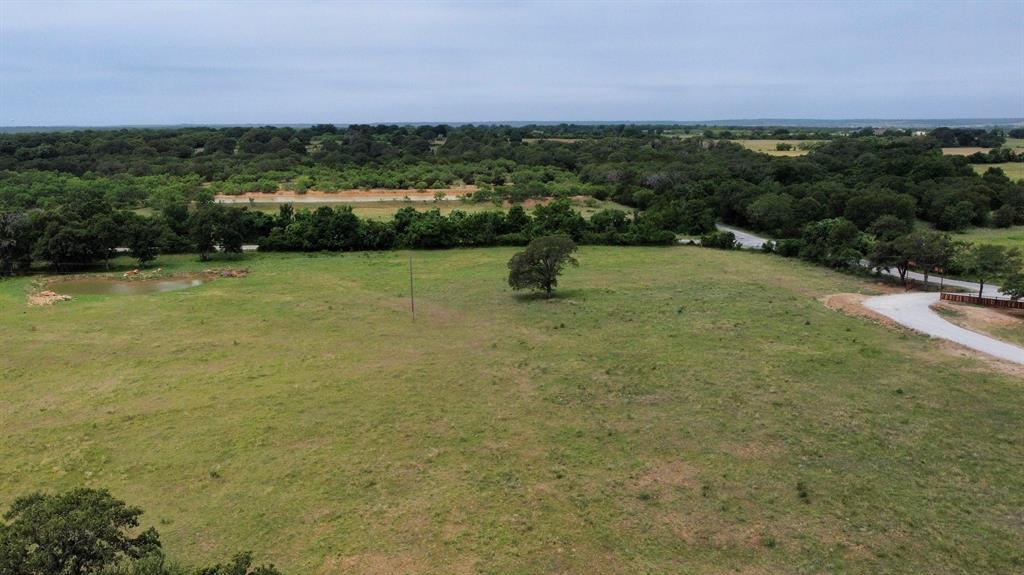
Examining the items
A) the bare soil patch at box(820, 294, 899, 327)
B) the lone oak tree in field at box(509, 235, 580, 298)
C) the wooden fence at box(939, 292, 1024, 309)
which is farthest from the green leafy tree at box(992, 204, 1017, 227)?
the lone oak tree in field at box(509, 235, 580, 298)

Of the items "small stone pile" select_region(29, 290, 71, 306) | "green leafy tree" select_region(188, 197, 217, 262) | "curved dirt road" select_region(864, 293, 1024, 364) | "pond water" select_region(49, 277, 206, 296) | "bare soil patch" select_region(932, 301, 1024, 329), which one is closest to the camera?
"curved dirt road" select_region(864, 293, 1024, 364)

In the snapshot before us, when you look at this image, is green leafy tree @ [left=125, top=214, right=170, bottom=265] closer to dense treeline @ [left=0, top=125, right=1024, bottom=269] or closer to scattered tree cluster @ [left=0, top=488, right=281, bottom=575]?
dense treeline @ [left=0, top=125, right=1024, bottom=269]

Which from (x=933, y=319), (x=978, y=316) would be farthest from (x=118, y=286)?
(x=978, y=316)

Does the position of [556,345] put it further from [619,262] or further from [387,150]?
[387,150]

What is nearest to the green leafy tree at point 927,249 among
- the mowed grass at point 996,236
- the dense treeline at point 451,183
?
the dense treeline at point 451,183

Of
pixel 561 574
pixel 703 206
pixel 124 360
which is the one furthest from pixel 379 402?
pixel 703 206

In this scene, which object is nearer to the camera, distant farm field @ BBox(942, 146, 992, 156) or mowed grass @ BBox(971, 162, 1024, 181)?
mowed grass @ BBox(971, 162, 1024, 181)
